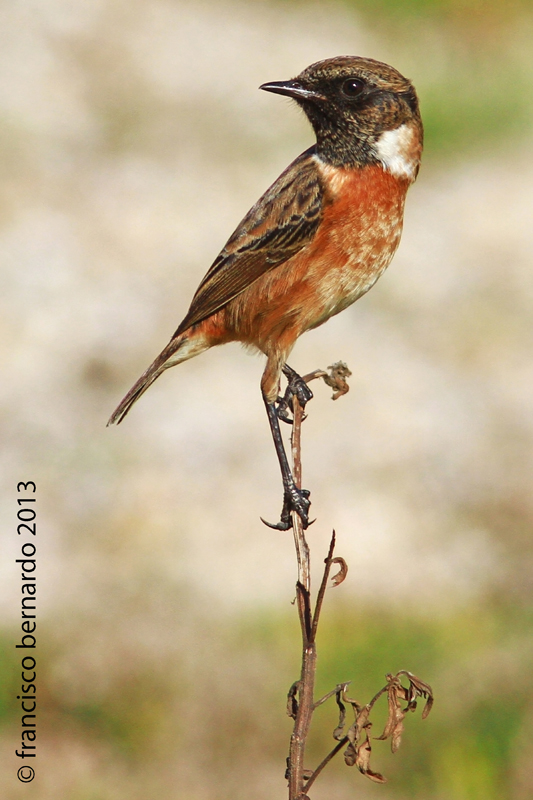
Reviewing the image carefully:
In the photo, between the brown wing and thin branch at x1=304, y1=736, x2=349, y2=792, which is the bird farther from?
thin branch at x1=304, y1=736, x2=349, y2=792

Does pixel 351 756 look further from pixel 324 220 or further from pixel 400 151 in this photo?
pixel 400 151

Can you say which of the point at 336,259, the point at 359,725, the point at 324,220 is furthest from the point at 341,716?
the point at 324,220

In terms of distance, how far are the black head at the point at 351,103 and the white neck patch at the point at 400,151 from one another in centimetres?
2

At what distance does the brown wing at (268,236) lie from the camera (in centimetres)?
541

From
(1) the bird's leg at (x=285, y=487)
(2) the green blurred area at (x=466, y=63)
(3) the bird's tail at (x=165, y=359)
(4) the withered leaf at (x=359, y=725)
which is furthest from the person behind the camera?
(2) the green blurred area at (x=466, y=63)

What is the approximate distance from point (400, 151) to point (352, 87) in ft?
1.34

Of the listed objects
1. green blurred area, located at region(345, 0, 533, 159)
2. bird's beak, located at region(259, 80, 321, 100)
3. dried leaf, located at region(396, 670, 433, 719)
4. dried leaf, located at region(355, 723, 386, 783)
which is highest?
green blurred area, located at region(345, 0, 533, 159)

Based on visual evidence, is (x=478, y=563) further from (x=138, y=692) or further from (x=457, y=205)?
(x=457, y=205)

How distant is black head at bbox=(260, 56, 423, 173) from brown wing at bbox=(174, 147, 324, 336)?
0.61 feet

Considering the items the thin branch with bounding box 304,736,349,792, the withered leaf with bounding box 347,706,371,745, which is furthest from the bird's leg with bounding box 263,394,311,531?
the thin branch with bounding box 304,736,349,792

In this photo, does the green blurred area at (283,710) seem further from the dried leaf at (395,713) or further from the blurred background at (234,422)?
the dried leaf at (395,713)

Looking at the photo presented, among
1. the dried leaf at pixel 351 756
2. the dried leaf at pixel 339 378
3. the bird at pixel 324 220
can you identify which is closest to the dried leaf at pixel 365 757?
the dried leaf at pixel 351 756

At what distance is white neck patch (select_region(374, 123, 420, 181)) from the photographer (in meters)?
5.48


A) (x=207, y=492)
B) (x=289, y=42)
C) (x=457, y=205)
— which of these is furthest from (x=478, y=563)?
(x=289, y=42)
